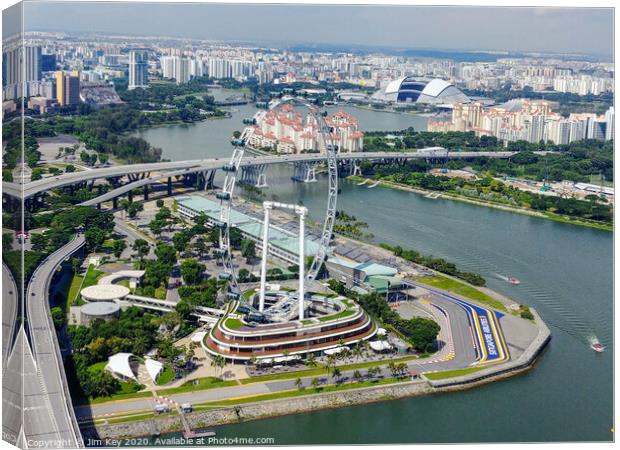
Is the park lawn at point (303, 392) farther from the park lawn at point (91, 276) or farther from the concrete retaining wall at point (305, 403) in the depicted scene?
the park lawn at point (91, 276)

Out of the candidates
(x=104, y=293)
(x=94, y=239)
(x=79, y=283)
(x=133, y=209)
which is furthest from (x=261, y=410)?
(x=133, y=209)

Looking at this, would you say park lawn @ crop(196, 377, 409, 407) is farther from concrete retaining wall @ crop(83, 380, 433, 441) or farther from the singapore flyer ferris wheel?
the singapore flyer ferris wheel

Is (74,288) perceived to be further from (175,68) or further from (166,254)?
(175,68)

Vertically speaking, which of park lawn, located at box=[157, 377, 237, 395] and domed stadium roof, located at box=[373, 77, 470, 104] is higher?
domed stadium roof, located at box=[373, 77, 470, 104]

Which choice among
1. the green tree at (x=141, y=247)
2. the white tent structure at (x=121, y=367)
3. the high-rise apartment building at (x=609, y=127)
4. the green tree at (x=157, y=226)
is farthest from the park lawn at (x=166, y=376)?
the high-rise apartment building at (x=609, y=127)

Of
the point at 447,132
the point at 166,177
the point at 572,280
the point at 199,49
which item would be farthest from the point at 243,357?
the point at 199,49

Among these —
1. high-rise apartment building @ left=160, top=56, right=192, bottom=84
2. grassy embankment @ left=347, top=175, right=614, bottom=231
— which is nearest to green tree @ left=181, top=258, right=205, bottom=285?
grassy embankment @ left=347, top=175, right=614, bottom=231
